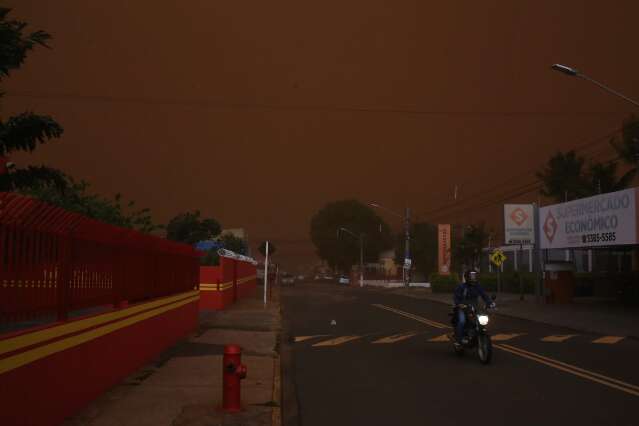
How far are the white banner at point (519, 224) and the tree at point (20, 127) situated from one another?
2977 cm

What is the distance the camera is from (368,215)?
12694cm

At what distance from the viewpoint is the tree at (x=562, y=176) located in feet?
229

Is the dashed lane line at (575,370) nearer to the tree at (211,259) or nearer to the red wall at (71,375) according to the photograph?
the red wall at (71,375)

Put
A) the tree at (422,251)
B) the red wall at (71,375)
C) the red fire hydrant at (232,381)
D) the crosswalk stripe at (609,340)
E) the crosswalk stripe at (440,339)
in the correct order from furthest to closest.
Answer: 1. the tree at (422,251)
2. the crosswalk stripe at (609,340)
3. the crosswalk stripe at (440,339)
4. the red fire hydrant at (232,381)
5. the red wall at (71,375)

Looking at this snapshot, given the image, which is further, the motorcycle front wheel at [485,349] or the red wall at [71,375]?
the motorcycle front wheel at [485,349]

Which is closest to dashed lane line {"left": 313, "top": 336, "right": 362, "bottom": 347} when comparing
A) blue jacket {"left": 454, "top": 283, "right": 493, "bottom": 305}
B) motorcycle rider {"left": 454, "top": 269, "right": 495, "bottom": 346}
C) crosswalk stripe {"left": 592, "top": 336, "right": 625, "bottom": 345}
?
motorcycle rider {"left": 454, "top": 269, "right": 495, "bottom": 346}

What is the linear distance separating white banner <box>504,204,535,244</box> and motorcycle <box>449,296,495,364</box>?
983 inches

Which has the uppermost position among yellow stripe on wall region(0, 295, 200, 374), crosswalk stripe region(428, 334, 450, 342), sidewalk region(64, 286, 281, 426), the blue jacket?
the blue jacket

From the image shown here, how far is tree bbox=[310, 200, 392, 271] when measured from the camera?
12206 centimetres

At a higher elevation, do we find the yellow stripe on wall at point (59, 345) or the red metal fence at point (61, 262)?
the red metal fence at point (61, 262)

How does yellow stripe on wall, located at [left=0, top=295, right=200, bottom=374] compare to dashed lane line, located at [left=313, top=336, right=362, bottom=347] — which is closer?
yellow stripe on wall, located at [left=0, top=295, right=200, bottom=374]

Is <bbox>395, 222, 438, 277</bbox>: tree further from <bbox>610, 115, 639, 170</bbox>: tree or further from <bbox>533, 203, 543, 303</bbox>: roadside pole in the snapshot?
<bbox>533, 203, 543, 303</bbox>: roadside pole

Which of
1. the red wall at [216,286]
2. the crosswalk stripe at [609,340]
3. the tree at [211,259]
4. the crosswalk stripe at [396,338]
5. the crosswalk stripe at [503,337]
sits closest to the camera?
the crosswalk stripe at [396,338]

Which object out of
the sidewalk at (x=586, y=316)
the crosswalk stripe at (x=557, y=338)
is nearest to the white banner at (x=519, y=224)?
the sidewalk at (x=586, y=316)
